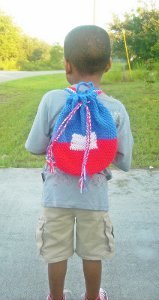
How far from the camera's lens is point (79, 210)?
77.0 inches

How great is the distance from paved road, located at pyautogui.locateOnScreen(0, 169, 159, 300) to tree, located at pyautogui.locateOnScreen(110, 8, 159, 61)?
12188 millimetres

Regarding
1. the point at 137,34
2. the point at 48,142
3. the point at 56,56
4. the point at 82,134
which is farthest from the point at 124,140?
the point at 56,56

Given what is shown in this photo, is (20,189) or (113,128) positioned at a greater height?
(113,128)

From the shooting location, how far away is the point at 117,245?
9.13 ft

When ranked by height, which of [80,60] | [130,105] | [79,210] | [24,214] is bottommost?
[130,105]

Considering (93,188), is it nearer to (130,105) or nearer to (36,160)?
(36,160)

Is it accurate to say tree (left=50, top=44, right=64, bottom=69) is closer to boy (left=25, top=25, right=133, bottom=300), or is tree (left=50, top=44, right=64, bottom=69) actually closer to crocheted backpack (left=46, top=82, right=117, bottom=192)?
boy (left=25, top=25, right=133, bottom=300)

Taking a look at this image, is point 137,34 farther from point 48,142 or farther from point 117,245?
point 48,142

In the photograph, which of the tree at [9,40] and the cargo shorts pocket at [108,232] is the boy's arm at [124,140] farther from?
the tree at [9,40]

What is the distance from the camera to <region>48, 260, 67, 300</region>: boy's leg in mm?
2076

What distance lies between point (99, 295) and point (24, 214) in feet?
3.78

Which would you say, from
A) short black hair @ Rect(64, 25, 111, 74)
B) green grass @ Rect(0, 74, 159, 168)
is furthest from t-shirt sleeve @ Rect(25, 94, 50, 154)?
green grass @ Rect(0, 74, 159, 168)

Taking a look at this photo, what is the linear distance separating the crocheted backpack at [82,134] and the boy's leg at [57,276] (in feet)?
1.48

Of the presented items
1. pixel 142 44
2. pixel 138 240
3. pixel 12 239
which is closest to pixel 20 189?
pixel 12 239
